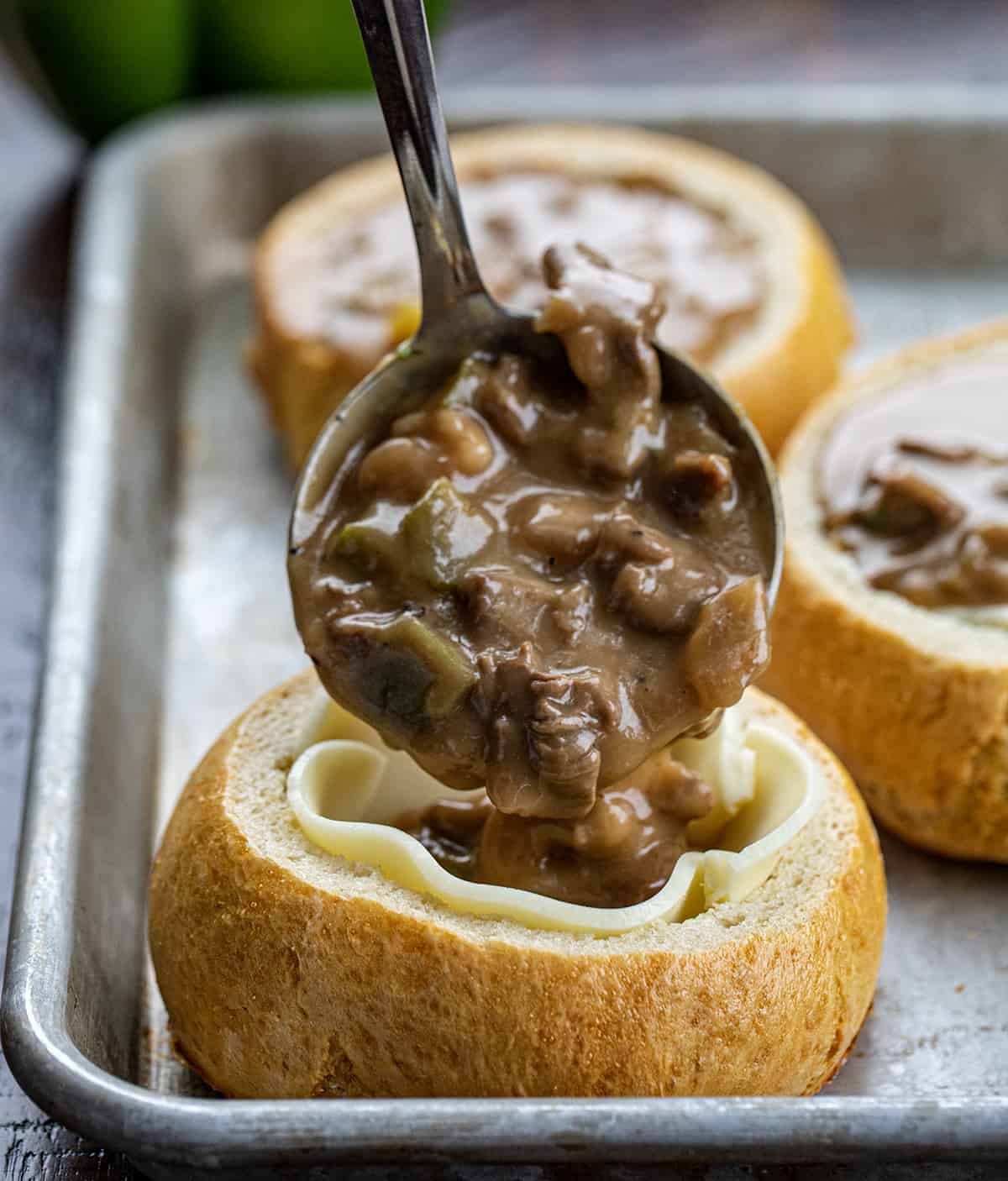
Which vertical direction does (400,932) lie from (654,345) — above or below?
below

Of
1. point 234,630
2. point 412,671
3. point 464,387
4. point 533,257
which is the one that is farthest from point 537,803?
point 533,257

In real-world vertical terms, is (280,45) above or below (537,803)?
above

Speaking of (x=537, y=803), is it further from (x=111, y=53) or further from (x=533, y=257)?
(x=111, y=53)

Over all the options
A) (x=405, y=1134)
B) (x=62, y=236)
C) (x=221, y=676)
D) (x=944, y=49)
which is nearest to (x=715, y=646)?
(x=405, y=1134)

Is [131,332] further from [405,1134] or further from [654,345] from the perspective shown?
[405,1134]

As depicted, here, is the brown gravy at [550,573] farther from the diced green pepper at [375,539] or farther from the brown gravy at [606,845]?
the brown gravy at [606,845]
